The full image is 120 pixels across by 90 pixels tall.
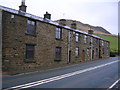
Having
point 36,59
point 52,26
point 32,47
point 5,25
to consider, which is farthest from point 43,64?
point 5,25

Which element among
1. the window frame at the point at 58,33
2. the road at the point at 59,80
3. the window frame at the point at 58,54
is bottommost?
the road at the point at 59,80

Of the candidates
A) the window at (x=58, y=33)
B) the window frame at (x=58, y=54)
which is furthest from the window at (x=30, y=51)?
the window at (x=58, y=33)

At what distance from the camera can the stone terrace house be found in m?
17.8

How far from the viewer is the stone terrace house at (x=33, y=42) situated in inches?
702

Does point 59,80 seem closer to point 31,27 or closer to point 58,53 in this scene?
point 31,27

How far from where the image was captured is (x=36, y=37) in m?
21.3

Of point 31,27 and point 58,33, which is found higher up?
point 31,27

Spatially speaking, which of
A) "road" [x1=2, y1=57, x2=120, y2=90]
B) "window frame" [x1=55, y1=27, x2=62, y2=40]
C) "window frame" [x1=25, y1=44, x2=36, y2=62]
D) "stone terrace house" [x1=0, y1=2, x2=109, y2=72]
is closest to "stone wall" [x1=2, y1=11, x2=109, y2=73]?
"stone terrace house" [x1=0, y1=2, x2=109, y2=72]

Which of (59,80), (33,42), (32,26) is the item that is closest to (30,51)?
(33,42)

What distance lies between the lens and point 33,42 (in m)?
20.8

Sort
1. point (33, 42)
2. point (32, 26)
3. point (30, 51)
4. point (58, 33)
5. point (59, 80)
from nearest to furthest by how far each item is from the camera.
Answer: point (59, 80), point (30, 51), point (33, 42), point (32, 26), point (58, 33)

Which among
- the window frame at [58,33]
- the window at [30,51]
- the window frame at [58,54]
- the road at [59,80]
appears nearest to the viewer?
the road at [59,80]

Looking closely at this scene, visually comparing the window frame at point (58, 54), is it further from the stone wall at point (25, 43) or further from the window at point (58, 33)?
the window at point (58, 33)

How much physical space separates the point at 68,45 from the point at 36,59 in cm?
843
